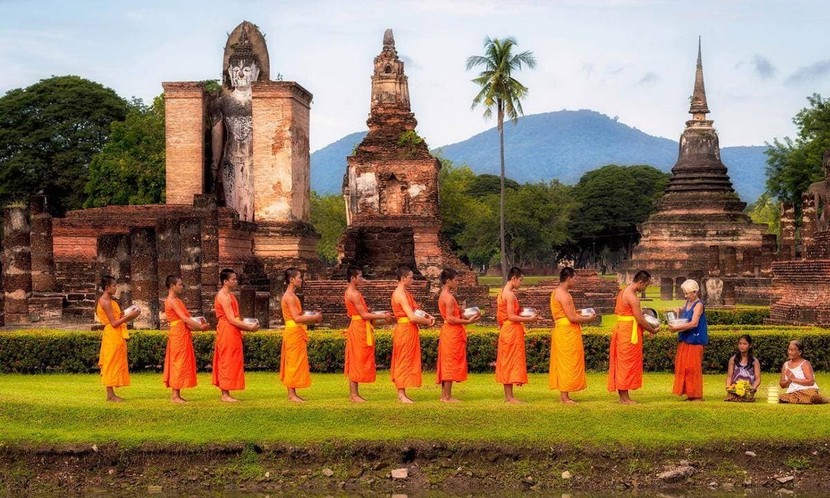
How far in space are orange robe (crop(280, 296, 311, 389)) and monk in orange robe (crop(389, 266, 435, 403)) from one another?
994 millimetres

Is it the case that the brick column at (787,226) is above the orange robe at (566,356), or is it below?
above

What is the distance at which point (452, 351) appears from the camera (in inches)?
570

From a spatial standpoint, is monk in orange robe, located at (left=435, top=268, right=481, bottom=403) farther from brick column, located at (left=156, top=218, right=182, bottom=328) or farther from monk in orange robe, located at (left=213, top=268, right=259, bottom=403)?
brick column, located at (left=156, top=218, right=182, bottom=328)

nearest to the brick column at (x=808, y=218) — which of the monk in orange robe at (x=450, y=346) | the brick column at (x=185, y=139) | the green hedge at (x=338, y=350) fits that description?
the brick column at (x=185, y=139)

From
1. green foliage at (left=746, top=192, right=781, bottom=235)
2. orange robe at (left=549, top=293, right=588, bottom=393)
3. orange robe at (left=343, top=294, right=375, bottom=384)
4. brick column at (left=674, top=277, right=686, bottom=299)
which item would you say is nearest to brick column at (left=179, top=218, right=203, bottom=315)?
orange robe at (left=343, top=294, right=375, bottom=384)

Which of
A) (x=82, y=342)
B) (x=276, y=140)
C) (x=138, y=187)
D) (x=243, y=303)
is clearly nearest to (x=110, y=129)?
(x=138, y=187)

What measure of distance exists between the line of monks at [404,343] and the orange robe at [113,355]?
0.01m

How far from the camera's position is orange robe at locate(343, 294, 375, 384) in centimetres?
1456

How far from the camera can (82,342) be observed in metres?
18.6

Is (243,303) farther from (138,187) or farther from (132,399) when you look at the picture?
(138,187)

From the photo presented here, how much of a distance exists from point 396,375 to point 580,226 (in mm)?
74896

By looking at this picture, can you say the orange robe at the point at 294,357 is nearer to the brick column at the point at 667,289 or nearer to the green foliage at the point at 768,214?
the brick column at the point at 667,289

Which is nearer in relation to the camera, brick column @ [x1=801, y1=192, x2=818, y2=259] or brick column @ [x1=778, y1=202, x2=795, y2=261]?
brick column @ [x1=801, y1=192, x2=818, y2=259]

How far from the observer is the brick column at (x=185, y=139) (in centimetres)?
2816
